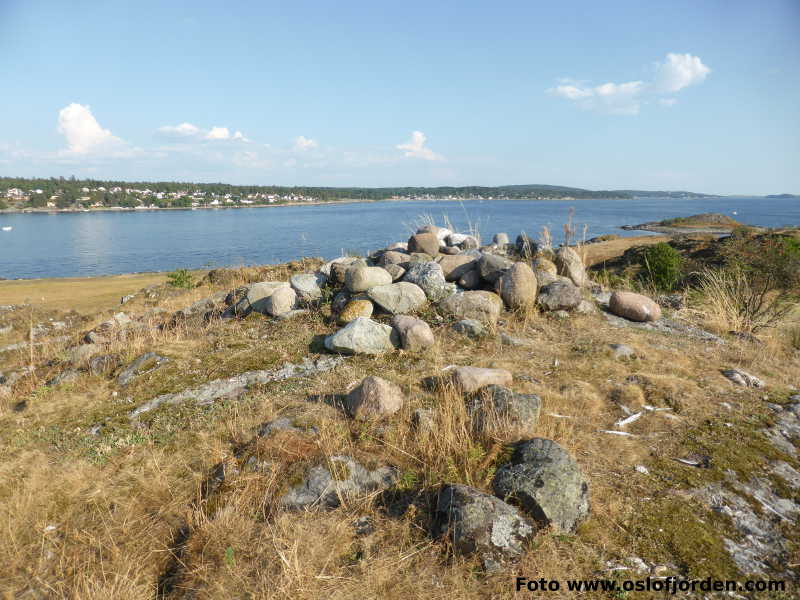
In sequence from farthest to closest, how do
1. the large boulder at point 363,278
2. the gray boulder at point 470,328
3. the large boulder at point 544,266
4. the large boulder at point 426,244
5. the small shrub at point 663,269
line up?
the small shrub at point 663,269
the large boulder at point 426,244
the large boulder at point 544,266
the large boulder at point 363,278
the gray boulder at point 470,328

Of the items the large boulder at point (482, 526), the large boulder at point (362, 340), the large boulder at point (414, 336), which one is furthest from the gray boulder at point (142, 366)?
the large boulder at point (482, 526)

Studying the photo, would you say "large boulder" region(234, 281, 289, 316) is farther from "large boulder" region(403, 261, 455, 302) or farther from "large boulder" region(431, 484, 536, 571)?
"large boulder" region(431, 484, 536, 571)

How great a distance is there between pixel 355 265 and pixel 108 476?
5819 millimetres

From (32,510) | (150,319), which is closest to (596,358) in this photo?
(32,510)

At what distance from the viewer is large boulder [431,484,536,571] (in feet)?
9.89

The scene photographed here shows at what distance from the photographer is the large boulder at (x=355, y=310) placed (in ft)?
26.6

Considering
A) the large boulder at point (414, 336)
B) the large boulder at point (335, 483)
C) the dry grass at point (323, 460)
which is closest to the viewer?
the dry grass at point (323, 460)

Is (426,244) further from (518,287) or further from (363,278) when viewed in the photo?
(518,287)

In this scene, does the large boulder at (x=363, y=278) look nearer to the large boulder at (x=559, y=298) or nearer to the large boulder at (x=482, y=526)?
the large boulder at (x=559, y=298)

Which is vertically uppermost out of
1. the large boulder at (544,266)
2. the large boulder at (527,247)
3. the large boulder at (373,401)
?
the large boulder at (527,247)

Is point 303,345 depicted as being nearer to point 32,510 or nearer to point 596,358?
point 32,510

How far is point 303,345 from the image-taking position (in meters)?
7.42

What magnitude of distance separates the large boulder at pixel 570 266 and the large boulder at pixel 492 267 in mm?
2273

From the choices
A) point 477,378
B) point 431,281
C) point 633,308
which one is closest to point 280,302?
point 431,281
